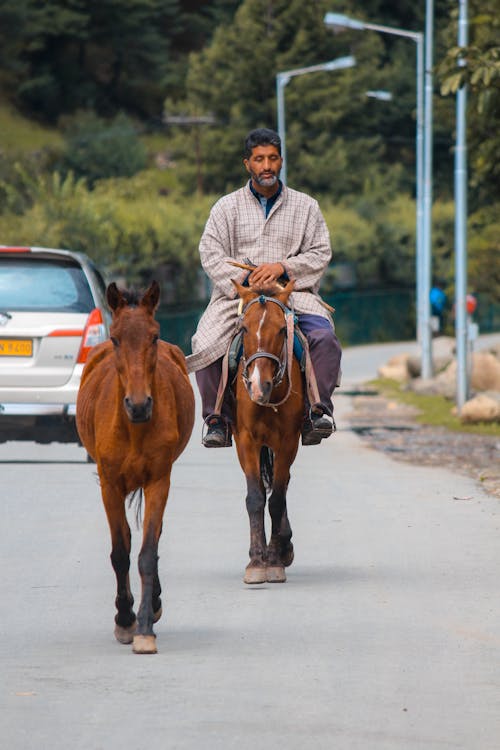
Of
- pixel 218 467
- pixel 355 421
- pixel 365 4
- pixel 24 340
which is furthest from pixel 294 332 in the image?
pixel 365 4

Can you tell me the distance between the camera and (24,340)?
1750 cm

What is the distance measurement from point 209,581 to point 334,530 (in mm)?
2660

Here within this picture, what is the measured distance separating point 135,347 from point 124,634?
4.59 feet

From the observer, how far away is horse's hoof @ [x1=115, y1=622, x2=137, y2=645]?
915cm

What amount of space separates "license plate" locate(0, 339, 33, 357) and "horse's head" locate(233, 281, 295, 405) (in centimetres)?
675

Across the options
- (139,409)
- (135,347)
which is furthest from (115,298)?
(139,409)

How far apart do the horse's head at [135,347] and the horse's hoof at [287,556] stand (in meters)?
2.84

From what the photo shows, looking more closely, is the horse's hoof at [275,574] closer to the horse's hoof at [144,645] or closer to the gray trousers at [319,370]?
the gray trousers at [319,370]

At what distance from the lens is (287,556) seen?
1148 centimetres

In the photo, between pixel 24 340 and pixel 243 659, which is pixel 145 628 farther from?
pixel 24 340

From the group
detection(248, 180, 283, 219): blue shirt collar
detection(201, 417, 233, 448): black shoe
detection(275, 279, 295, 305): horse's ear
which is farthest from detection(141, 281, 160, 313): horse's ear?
detection(248, 180, 283, 219): blue shirt collar

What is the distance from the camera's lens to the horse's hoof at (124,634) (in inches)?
360

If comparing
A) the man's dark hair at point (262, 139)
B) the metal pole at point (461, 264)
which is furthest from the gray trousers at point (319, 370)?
the metal pole at point (461, 264)

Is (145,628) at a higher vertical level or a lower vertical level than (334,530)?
higher
